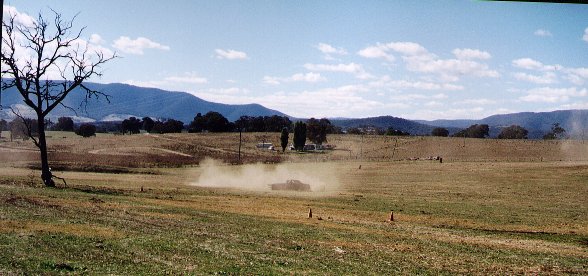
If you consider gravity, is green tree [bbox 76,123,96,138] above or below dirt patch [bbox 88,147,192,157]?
above

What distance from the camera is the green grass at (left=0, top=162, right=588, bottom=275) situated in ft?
59.1

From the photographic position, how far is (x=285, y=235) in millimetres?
27047

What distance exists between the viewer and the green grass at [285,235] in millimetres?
18016

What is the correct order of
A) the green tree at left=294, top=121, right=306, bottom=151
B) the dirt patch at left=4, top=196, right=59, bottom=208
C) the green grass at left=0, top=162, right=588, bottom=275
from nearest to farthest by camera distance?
the green grass at left=0, top=162, right=588, bottom=275 → the dirt patch at left=4, top=196, right=59, bottom=208 → the green tree at left=294, top=121, right=306, bottom=151

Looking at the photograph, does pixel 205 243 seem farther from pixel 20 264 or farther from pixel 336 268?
pixel 20 264

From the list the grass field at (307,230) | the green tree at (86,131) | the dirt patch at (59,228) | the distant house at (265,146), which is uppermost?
the green tree at (86,131)

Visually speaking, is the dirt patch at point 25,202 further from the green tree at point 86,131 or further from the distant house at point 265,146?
the green tree at point 86,131

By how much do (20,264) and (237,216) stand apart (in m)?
19.7

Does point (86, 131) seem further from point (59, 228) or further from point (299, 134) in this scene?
point (59, 228)

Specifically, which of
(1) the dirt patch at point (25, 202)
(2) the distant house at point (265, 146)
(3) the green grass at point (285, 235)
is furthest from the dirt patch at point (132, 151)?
(1) the dirt patch at point (25, 202)

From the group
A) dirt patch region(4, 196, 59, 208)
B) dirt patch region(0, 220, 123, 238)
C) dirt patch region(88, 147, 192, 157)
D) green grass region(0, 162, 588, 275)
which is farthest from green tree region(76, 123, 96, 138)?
dirt patch region(0, 220, 123, 238)

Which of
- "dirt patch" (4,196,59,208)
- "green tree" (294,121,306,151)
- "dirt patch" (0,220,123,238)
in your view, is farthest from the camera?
"green tree" (294,121,306,151)

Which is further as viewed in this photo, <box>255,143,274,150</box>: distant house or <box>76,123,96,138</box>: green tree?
<box>76,123,96,138</box>: green tree

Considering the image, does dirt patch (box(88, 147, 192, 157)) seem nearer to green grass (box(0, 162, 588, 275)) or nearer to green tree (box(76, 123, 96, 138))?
green tree (box(76, 123, 96, 138))
